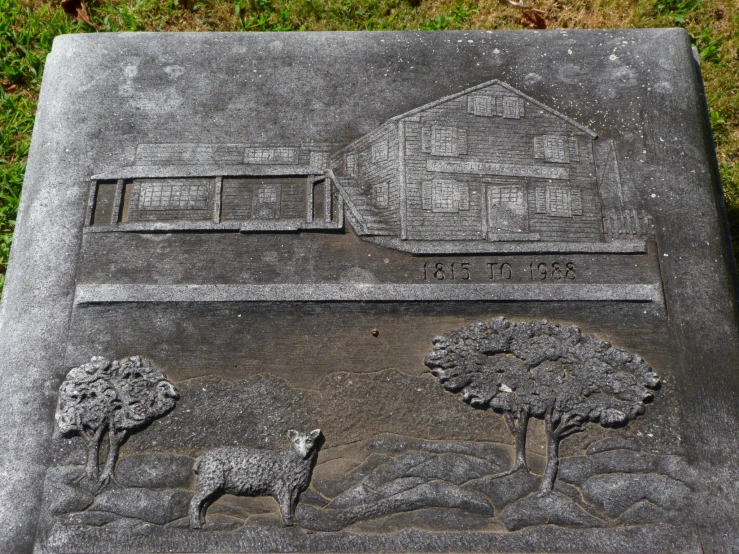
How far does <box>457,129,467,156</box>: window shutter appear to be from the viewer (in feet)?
13.7

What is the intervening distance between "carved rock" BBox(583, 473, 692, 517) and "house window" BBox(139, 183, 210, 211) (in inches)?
110

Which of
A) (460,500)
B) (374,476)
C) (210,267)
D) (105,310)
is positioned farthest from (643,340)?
(105,310)

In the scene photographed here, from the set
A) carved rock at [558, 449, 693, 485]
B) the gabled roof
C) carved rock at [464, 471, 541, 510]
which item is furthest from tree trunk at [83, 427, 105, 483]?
the gabled roof

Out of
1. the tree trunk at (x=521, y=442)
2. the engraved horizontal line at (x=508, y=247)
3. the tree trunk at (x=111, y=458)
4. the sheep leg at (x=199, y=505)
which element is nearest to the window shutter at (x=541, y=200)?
the engraved horizontal line at (x=508, y=247)

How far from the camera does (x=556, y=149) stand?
13.9ft

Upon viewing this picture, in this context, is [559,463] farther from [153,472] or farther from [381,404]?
[153,472]

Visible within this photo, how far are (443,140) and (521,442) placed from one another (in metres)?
1.92

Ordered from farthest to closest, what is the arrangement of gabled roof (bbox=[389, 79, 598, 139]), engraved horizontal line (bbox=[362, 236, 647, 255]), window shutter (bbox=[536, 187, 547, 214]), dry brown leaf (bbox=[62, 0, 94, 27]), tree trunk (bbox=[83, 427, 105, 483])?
dry brown leaf (bbox=[62, 0, 94, 27])
gabled roof (bbox=[389, 79, 598, 139])
window shutter (bbox=[536, 187, 547, 214])
engraved horizontal line (bbox=[362, 236, 647, 255])
tree trunk (bbox=[83, 427, 105, 483])

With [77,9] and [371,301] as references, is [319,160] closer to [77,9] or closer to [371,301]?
[371,301]

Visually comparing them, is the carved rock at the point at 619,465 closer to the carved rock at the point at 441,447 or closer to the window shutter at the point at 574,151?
the carved rock at the point at 441,447

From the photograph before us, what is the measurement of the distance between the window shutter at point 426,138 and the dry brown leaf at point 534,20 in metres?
2.28

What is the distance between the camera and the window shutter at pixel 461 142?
418 centimetres

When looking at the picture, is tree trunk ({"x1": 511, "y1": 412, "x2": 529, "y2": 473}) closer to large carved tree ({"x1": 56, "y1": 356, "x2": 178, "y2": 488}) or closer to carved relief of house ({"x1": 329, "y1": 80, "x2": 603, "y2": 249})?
carved relief of house ({"x1": 329, "y1": 80, "x2": 603, "y2": 249})

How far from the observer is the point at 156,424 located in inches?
142
